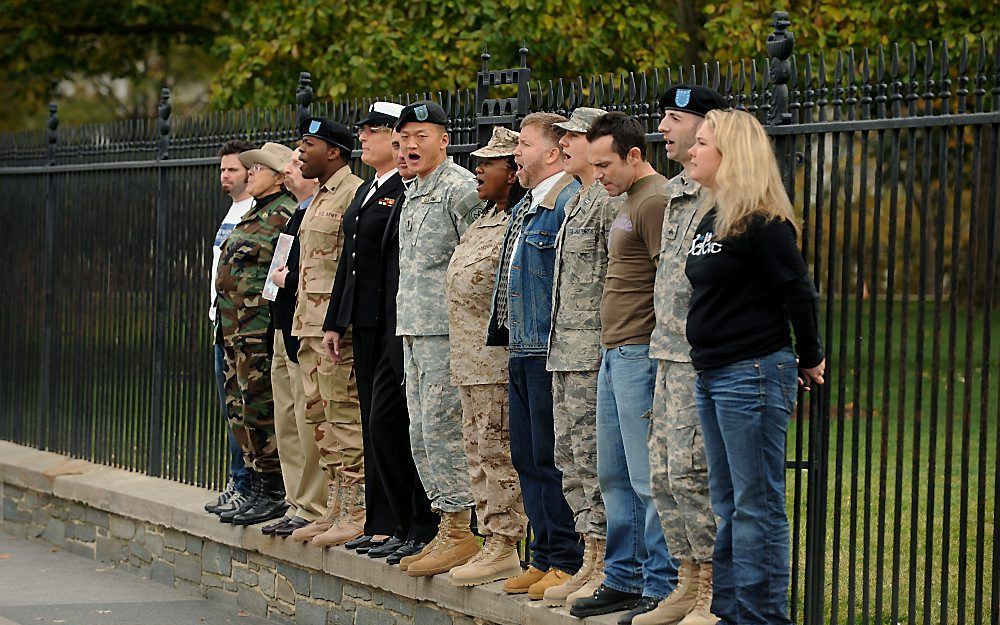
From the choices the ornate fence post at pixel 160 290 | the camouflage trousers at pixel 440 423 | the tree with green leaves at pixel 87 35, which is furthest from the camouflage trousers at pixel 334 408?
the tree with green leaves at pixel 87 35

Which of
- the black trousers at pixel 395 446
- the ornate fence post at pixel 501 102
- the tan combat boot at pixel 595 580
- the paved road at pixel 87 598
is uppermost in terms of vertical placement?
the ornate fence post at pixel 501 102

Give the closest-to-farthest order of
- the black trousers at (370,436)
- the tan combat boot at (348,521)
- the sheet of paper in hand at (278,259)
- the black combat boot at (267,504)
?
the black trousers at (370,436) < the tan combat boot at (348,521) < the sheet of paper in hand at (278,259) < the black combat boot at (267,504)

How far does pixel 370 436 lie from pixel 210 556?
1968 mm

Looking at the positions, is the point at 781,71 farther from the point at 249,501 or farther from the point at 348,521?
the point at 249,501

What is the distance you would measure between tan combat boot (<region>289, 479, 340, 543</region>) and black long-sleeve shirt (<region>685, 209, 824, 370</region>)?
3.07 m

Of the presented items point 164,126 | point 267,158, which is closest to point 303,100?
point 267,158

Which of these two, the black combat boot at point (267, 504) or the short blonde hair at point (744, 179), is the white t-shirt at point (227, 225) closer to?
the black combat boot at point (267, 504)

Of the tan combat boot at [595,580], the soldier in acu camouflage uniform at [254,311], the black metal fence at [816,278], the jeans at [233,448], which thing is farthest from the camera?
the jeans at [233,448]

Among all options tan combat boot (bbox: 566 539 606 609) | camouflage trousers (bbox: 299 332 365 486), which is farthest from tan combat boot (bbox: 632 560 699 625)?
camouflage trousers (bbox: 299 332 365 486)

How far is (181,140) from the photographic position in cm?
1002

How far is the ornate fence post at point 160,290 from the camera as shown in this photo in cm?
1011

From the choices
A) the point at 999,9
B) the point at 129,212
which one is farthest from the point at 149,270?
the point at 999,9

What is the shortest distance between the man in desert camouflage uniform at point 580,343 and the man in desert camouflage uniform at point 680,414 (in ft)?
1.43

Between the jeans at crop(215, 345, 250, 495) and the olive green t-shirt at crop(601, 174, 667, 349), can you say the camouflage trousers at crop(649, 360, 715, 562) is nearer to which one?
the olive green t-shirt at crop(601, 174, 667, 349)
